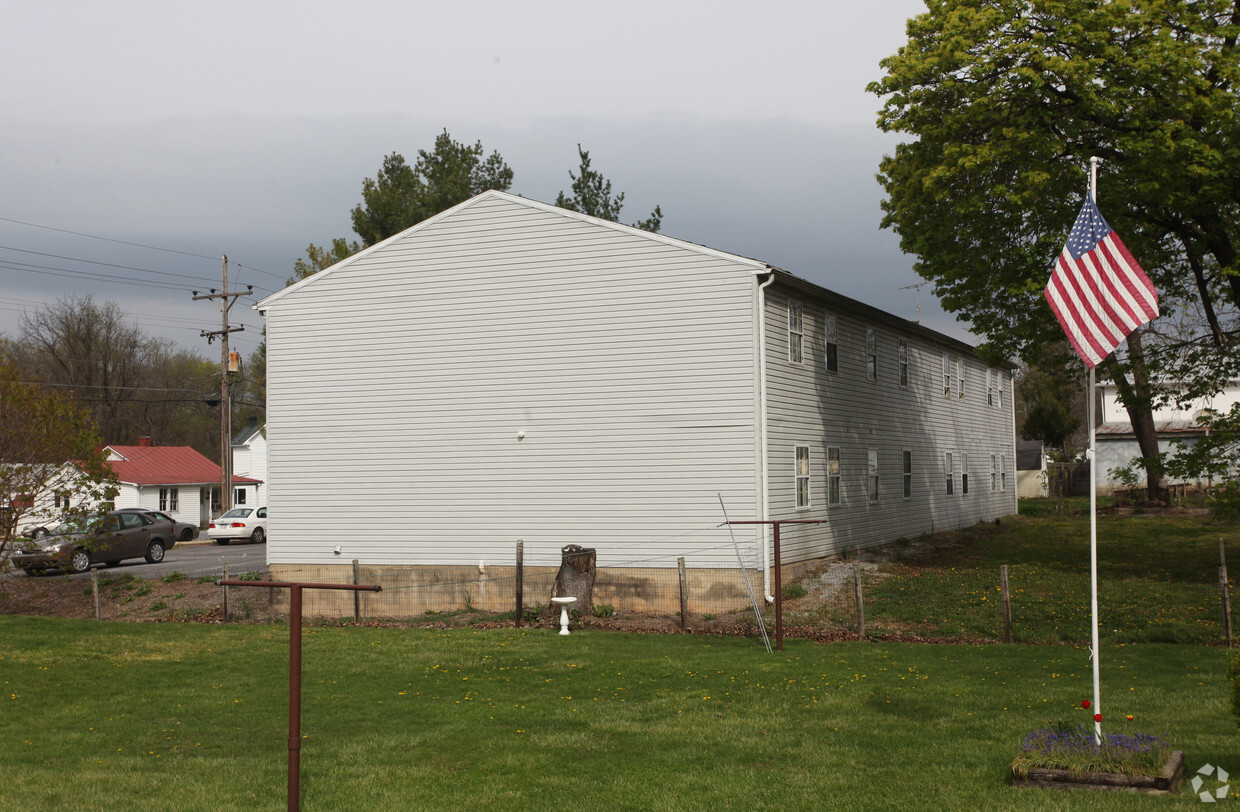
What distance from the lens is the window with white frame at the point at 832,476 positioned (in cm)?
2373

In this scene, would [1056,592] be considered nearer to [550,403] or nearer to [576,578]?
[576,578]

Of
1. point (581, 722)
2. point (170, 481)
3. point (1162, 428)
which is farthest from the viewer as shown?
point (170, 481)

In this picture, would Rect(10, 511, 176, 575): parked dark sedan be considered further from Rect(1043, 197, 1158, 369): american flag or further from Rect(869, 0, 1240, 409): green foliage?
Rect(1043, 197, 1158, 369): american flag

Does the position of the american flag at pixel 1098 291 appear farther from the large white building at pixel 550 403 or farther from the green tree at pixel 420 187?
the green tree at pixel 420 187

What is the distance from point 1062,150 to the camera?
67.1 feet

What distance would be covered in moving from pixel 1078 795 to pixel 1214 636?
9.22m

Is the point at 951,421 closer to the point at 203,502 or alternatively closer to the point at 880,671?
the point at 880,671

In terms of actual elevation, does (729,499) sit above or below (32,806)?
above

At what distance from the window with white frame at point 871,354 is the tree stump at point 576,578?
10380 mm

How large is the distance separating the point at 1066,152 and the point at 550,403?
11.3 meters

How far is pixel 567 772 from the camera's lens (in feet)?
28.6

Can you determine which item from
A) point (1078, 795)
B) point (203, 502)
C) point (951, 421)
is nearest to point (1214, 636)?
point (1078, 795)

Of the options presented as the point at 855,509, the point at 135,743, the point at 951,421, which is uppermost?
the point at 951,421

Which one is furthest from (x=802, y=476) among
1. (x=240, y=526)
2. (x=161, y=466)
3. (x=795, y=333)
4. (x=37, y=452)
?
(x=161, y=466)
